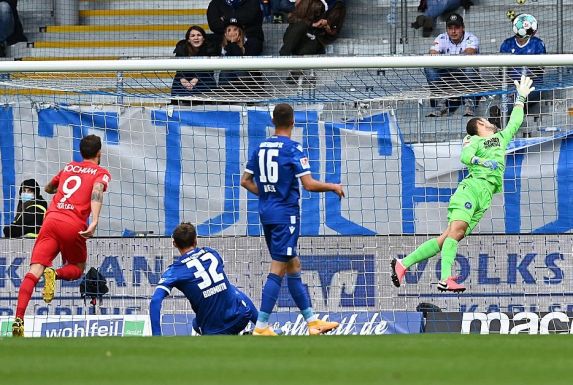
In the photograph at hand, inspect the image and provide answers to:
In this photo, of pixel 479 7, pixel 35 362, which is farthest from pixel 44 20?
pixel 35 362

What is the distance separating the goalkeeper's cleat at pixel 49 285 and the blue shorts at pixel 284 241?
2270 mm

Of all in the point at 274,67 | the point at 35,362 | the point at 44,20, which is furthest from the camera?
the point at 44,20

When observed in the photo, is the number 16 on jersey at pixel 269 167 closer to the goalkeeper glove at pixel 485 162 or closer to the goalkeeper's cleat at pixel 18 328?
the goalkeeper's cleat at pixel 18 328

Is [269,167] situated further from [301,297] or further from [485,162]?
[485,162]

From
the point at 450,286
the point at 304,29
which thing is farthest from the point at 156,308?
the point at 304,29

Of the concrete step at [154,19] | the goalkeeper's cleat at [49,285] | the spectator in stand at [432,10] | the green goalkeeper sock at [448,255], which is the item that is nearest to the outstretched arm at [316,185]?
the green goalkeeper sock at [448,255]

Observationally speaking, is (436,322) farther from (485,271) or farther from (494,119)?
(494,119)

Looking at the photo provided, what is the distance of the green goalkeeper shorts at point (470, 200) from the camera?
12.8m

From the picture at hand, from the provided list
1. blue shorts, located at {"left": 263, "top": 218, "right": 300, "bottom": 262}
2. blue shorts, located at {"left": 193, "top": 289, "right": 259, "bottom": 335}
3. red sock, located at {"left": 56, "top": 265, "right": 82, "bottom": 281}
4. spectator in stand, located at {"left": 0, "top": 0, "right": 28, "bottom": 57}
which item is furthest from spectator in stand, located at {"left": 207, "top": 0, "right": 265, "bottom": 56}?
blue shorts, located at {"left": 193, "top": 289, "right": 259, "bottom": 335}

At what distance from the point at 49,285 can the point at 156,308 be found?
1846 millimetres

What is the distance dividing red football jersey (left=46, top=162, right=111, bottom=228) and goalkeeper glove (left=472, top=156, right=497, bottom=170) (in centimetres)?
366

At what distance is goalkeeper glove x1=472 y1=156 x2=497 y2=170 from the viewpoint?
41.8 feet

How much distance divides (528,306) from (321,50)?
6.56m

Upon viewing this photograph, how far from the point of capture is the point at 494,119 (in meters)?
14.3
